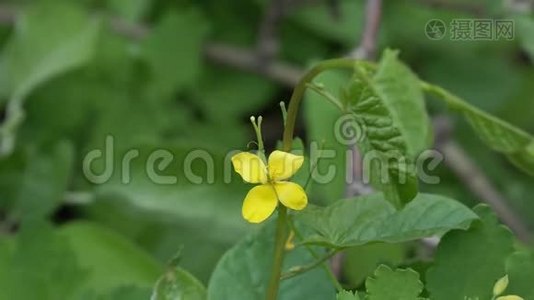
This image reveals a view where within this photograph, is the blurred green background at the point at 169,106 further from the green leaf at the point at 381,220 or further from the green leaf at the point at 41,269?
the green leaf at the point at 381,220

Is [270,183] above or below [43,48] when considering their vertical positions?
below

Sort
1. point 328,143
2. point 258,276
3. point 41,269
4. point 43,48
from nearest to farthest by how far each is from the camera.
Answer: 1. point 258,276
2. point 41,269
3. point 328,143
4. point 43,48

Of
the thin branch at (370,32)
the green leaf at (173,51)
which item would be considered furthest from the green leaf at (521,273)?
the green leaf at (173,51)

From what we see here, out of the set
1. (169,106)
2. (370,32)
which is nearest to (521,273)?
(370,32)

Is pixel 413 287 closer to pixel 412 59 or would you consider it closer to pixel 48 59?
pixel 48 59

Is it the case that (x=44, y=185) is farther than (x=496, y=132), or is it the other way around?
(x=44, y=185)

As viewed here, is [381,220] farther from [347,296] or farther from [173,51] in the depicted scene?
[173,51]
